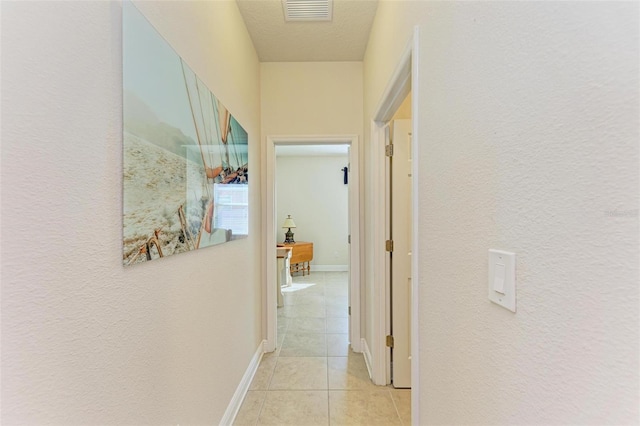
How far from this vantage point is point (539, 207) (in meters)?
0.54

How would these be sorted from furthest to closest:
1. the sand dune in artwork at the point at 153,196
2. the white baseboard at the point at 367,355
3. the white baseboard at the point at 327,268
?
the white baseboard at the point at 327,268, the white baseboard at the point at 367,355, the sand dune in artwork at the point at 153,196

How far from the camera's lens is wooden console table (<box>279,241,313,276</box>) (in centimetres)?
560

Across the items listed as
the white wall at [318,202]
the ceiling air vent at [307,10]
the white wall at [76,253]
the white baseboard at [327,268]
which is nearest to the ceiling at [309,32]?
the ceiling air vent at [307,10]

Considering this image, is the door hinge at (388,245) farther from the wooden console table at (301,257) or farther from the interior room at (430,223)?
the wooden console table at (301,257)

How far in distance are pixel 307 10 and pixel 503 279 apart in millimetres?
2134

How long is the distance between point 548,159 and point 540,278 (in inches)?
8.7

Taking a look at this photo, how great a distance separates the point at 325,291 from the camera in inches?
189

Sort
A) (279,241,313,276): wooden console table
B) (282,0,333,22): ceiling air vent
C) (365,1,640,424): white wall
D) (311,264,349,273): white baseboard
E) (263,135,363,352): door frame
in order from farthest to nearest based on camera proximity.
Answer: (311,264,349,273): white baseboard < (279,241,313,276): wooden console table < (263,135,363,352): door frame < (282,0,333,22): ceiling air vent < (365,1,640,424): white wall

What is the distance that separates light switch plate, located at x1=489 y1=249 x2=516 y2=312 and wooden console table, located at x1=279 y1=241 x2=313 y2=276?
496 cm

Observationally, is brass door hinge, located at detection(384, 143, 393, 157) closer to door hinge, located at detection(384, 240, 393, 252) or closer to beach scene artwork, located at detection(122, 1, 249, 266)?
door hinge, located at detection(384, 240, 393, 252)

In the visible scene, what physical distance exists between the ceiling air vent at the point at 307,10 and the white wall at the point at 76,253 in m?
0.99

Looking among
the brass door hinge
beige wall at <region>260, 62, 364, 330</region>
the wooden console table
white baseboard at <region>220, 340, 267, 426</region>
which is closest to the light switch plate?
the brass door hinge

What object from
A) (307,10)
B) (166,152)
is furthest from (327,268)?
(166,152)

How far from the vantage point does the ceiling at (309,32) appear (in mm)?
1991
